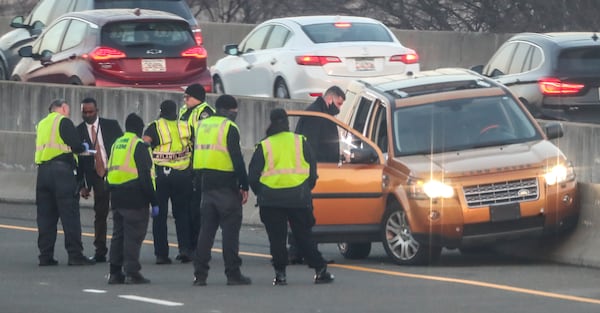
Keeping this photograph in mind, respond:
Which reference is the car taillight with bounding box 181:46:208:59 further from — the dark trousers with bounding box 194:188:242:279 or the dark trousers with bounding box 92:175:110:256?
the dark trousers with bounding box 194:188:242:279

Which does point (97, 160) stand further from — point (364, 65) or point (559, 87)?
point (559, 87)

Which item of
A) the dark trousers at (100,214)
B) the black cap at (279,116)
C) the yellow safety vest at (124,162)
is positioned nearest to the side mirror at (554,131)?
the black cap at (279,116)

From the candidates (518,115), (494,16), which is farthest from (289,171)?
(494,16)

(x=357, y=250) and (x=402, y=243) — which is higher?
(x=402, y=243)

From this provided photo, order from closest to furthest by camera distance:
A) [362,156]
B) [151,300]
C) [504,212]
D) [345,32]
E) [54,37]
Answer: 1. [151,300]
2. [504,212]
3. [362,156]
4. [345,32]
5. [54,37]

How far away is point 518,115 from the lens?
1714cm

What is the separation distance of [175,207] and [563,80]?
7.44 m

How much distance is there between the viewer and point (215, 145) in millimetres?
14930

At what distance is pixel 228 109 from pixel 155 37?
9986 mm

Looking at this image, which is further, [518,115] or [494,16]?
[494,16]

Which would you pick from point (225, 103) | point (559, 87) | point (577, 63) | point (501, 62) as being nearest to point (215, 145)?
point (225, 103)

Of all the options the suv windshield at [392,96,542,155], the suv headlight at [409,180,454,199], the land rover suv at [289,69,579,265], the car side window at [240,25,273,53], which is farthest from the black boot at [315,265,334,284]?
the car side window at [240,25,273,53]

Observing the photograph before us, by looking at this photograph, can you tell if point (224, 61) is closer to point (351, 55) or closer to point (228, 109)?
point (351, 55)

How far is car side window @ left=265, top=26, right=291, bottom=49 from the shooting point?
83.2 ft
